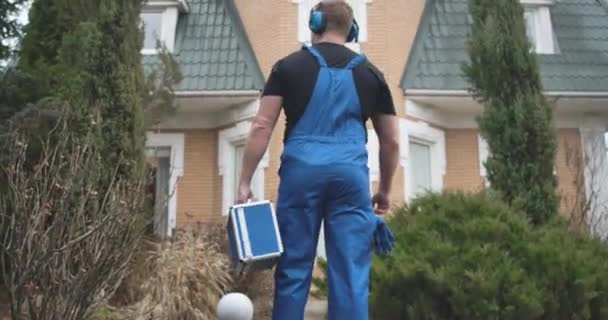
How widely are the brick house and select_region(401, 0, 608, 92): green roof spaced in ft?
0.07

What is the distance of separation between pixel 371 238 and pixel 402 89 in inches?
326

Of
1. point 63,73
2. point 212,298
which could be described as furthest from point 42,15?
point 212,298

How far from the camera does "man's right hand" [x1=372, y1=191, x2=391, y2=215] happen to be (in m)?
3.75

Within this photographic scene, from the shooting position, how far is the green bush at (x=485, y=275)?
562 cm

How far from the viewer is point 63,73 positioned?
9.38m

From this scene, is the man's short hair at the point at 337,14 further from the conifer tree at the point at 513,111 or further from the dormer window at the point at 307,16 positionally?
the dormer window at the point at 307,16

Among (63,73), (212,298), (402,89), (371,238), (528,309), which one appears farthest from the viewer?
(402,89)

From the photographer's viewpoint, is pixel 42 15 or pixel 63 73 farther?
pixel 42 15

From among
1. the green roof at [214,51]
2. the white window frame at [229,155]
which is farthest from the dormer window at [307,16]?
the white window frame at [229,155]

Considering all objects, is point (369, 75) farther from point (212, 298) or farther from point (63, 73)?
point (63, 73)

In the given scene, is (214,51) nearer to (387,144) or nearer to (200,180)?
(200,180)

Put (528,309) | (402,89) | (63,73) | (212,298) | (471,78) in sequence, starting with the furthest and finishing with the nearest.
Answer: (402,89) → (471,78) → (63,73) → (212,298) → (528,309)

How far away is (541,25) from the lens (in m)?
13.0

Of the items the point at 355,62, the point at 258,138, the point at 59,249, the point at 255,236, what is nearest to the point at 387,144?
the point at 355,62
